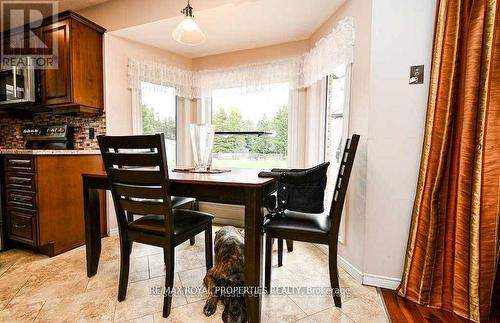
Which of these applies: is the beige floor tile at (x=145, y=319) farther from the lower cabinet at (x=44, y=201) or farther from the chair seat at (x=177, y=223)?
the lower cabinet at (x=44, y=201)

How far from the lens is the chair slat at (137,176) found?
1.34 m

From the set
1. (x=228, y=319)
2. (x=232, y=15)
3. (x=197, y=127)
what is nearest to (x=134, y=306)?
(x=228, y=319)

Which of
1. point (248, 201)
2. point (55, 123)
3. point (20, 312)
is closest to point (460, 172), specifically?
point (248, 201)

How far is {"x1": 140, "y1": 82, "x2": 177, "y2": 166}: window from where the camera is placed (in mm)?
3070

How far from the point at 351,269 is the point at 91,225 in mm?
2019

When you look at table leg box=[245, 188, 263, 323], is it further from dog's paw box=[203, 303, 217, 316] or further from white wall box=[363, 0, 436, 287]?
white wall box=[363, 0, 436, 287]

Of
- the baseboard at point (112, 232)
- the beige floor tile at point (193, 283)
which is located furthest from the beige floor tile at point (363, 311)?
the baseboard at point (112, 232)

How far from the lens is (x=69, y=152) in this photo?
231cm

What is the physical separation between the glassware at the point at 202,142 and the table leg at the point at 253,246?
2.69 feet

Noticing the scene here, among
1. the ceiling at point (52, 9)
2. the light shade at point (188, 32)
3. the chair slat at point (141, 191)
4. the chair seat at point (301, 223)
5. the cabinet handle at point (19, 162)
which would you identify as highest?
the ceiling at point (52, 9)

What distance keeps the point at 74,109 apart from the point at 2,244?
145 cm

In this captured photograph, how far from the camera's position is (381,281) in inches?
68.1

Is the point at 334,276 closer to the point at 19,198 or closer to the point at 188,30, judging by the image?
the point at 188,30

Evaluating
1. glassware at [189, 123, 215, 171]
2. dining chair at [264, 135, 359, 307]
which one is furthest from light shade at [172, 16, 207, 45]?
dining chair at [264, 135, 359, 307]
